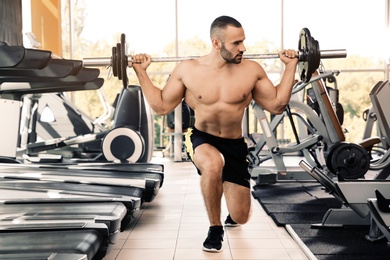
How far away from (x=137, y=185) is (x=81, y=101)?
5.63m

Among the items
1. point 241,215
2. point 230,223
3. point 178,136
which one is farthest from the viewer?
point 178,136

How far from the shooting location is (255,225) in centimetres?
327

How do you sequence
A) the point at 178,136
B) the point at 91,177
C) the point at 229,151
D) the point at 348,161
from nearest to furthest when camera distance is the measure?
the point at 229,151
the point at 348,161
the point at 91,177
the point at 178,136

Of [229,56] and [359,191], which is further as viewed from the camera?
[359,191]

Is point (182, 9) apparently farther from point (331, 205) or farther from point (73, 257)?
point (73, 257)

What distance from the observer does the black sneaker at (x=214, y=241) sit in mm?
2586

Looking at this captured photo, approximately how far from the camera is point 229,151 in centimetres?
272

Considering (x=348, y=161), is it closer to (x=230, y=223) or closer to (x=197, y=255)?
(x=230, y=223)

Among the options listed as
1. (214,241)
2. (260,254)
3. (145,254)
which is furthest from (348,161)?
(145,254)

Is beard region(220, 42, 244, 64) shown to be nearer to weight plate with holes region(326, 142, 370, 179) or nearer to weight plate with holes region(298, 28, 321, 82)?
weight plate with holes region(298, 28, 321, 82)

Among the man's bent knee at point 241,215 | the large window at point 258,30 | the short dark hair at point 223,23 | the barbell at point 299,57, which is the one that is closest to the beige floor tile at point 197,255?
the man's bent knee at point 241,215

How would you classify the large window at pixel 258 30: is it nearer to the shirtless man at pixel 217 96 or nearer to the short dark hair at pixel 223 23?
the shirtless man at pixel 217 96

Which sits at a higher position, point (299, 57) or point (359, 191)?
point (299, 57)

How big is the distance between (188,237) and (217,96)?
0.89 meters
